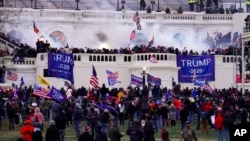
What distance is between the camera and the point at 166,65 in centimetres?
7038

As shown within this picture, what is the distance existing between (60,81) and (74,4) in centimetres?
2919

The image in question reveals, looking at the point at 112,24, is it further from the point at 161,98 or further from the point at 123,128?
the point at 123,128

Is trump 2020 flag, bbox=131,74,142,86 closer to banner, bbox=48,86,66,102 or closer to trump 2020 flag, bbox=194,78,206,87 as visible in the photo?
trump 2020 flag, bbox=194,78,206,87

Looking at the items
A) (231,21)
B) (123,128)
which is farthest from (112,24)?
(123,128)

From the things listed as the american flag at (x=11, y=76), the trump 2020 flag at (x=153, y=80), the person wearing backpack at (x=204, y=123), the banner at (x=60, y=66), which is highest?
the banner at (x=60, y=66)

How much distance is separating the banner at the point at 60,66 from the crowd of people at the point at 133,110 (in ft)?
2.75

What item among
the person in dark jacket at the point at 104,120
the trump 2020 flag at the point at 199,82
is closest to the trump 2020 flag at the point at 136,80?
the trump 2020 flag at the point at 199,82

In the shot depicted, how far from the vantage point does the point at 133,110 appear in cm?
4984

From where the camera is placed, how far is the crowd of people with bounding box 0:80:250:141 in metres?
39.8

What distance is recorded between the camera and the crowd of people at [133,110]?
39.8 m

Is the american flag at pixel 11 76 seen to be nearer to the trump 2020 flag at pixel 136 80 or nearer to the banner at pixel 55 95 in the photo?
the trump 2020 flag at pixel 136 80

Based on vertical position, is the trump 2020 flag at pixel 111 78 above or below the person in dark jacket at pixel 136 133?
above

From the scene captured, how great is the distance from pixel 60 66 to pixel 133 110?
1015 centimetres

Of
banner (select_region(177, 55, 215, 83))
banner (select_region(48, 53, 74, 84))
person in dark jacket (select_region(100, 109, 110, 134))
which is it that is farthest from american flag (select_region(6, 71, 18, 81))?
person in dark jacket (select_region(100, 109, 110, 134))
